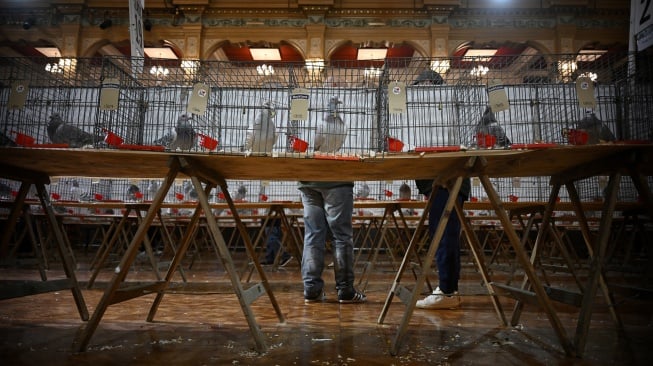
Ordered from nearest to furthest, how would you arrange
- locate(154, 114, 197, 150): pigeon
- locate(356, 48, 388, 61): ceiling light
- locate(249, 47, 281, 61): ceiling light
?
locate(154, 114, 197, 150): pigeon → locate(356, 48, 388, 61): ceiling light → locate(249, 47, 281, 61): ceiling light

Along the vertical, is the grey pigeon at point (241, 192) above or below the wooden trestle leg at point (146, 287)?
above

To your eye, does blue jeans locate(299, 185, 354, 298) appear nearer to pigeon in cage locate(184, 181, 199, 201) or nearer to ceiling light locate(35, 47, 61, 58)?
pigeon in cage locate(184, 181, 199, 201)

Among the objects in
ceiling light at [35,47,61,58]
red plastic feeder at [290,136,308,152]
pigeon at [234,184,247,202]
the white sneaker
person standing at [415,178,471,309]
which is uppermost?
ceiling light at [35,47,61,58]

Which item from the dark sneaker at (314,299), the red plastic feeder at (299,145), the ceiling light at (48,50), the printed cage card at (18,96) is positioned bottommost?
the dark sneaker at (314,299)

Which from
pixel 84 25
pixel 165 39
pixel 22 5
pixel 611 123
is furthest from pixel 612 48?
pixel 22 5

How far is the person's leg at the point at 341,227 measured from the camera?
10.2 ft

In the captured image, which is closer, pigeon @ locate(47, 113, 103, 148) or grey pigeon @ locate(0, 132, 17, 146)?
grey pigeon @ locate(0, 132, 17, 146)

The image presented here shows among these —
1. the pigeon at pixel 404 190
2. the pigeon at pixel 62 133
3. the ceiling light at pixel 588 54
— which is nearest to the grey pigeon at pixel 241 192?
the pigeon at pixel 404 190

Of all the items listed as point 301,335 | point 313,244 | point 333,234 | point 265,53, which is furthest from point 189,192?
point 265,53

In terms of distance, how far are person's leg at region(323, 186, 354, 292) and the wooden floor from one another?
0.79 ft

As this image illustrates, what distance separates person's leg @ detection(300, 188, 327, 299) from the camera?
3.16 meters

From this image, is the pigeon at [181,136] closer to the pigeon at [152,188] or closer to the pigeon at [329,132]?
the pigeon at [329,132]

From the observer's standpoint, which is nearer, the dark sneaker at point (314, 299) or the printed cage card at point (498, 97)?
the printed cage card at point (498, 97)

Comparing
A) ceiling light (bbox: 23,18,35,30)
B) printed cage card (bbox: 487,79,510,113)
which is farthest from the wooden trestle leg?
ceiling light (bbox: 23,18,35,30)
